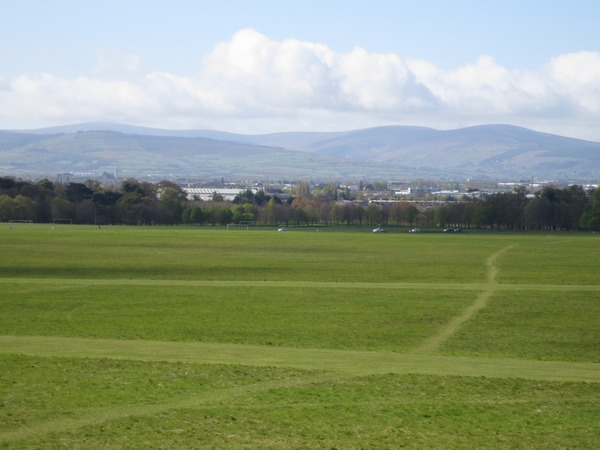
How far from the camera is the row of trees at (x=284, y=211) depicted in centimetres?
10200

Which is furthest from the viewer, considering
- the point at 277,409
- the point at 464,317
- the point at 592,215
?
the point at 592,215

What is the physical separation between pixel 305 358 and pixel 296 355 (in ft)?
1.72

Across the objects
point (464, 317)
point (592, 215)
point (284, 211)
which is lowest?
point (464, 317)

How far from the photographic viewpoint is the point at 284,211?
112125mm

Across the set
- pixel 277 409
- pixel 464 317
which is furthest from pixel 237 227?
pixel 277 409

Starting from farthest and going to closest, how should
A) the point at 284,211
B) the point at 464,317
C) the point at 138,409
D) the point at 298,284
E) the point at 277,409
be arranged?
the point at 284,211
the point at 298,284
the point at 464,317
the point at 277,409
the point at 138,409

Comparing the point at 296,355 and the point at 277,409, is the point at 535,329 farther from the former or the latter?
the point at 277,409

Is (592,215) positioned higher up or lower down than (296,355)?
higher up

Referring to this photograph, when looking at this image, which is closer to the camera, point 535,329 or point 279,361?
point 279,361

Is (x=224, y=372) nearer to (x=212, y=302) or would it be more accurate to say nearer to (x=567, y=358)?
(x=567, y=358)

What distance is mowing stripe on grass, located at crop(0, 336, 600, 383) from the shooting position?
67.3 feet

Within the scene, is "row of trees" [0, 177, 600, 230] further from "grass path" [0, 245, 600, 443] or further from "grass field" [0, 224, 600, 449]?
"grass path" [0, 245, 600, 443]

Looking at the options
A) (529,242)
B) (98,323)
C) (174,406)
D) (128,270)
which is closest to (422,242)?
(529,242)

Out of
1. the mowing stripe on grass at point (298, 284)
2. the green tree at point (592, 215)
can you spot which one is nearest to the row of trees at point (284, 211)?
the green tree at point (592, 215)
